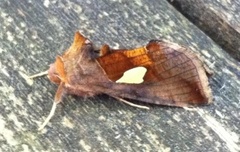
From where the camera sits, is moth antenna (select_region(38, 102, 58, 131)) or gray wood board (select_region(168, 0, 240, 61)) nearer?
moth antenna (select_region(38, 102, 58, 131))

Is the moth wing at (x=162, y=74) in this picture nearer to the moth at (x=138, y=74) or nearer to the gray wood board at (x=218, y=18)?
the moth at (x=138, y=74)

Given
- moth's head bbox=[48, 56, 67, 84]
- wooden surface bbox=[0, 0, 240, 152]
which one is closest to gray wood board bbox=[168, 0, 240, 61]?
wooden surface bbox=[0, 0, 240, 152]

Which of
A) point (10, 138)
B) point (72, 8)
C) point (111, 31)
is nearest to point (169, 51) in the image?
point (111, 31)

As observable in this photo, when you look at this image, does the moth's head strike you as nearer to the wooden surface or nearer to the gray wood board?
the wooden surface

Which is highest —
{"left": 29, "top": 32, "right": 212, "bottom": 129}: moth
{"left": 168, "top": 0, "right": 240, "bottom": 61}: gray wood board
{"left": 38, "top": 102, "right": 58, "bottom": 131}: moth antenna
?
{"left": 168, "top": 0, "right": 240, "bottom": 61}: gray wood board

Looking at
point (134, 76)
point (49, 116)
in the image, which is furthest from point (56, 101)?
point (134, 76)

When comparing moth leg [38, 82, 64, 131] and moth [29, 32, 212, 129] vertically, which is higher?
moth [29, 32, 212, 129]
